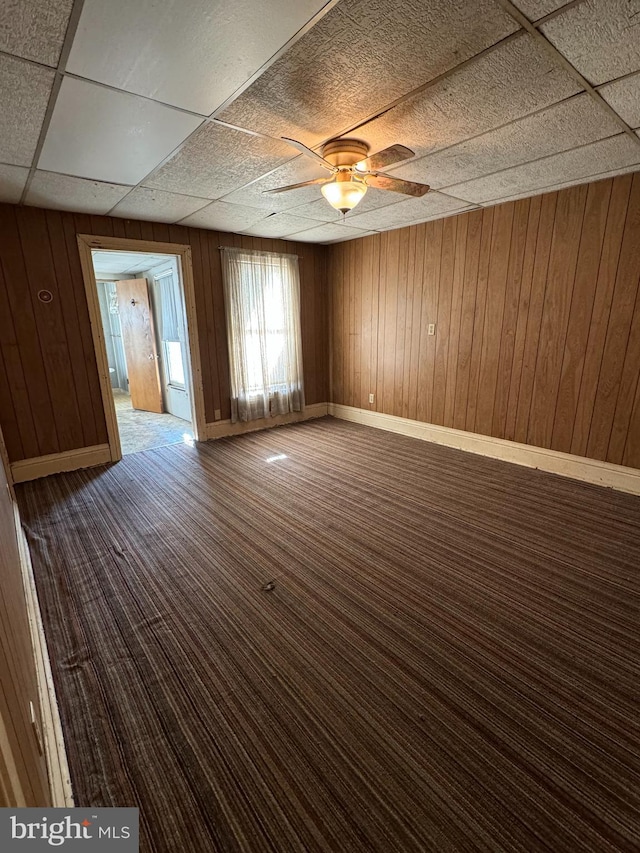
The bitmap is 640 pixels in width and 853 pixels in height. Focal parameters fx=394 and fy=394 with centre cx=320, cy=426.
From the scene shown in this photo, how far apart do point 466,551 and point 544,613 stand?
22.7 inches

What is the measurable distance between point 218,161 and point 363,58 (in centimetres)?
129

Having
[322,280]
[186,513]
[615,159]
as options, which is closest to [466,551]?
[186,513]

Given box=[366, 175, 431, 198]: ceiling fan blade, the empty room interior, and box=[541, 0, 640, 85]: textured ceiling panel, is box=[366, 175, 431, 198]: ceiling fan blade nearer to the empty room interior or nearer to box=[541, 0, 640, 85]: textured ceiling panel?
the empty room interior

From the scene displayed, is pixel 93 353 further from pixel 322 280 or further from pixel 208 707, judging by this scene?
pixel 208 707

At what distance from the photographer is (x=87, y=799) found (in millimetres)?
1230

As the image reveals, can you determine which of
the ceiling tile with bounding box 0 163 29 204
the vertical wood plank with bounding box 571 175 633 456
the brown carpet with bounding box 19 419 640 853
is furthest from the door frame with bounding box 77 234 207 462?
the vertical wood plank with bounding box 571 175 633 456

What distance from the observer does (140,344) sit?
630 cm

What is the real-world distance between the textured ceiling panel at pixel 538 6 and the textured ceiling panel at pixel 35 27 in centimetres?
153

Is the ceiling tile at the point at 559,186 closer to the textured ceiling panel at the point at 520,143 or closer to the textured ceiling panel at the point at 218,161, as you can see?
the textured ceiling panel at the point at 520,143

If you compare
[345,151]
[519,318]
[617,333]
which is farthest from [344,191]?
[617,333]

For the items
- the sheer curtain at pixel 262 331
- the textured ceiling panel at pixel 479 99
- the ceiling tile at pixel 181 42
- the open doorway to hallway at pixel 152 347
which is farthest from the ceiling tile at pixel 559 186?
the open doorway to hallway at pixel 152 347

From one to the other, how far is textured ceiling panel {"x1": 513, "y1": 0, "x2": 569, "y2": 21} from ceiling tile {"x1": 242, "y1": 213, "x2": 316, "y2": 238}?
9.06ft

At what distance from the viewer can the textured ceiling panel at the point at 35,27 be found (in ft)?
4.31

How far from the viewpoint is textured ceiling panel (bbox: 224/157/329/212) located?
2731 millimetres
